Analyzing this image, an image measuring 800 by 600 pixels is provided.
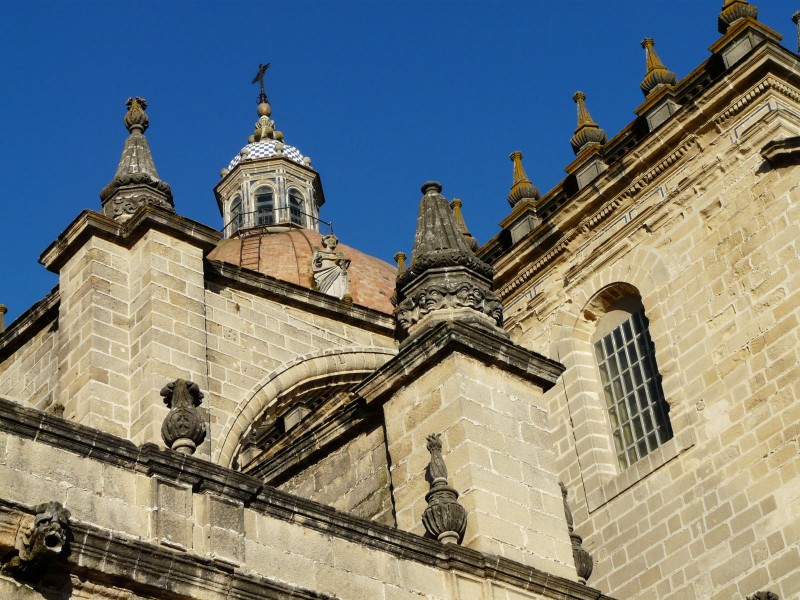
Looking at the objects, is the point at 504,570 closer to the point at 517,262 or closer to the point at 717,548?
the point at 717,548

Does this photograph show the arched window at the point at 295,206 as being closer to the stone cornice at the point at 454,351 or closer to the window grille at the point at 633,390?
the window grille at the point at 633,390

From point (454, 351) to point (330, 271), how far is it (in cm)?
2514

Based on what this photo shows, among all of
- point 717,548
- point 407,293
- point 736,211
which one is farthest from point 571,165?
point 407,293

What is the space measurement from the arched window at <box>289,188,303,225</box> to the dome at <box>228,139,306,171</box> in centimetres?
126

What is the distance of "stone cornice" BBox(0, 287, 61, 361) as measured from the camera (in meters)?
16.6

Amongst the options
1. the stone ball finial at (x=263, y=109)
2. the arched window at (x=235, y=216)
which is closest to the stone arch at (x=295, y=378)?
the arched window at (x=235, y=216)

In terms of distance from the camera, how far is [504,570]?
39.0 feet

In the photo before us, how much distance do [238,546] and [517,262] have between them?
35.7 feet

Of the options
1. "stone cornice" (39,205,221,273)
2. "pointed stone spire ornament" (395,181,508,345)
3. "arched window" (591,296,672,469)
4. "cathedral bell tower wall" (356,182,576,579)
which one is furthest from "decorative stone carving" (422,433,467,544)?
"arched window" (591,296,672,469)

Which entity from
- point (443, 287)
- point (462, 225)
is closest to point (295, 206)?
point (462, 225)

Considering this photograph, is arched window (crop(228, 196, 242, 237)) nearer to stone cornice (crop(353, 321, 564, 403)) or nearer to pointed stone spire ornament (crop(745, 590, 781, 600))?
pointed stone spire ornament (crop(745, 590, 781, 600))

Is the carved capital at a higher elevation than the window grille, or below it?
below

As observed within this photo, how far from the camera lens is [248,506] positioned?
10883mm

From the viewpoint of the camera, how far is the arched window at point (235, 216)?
153 feet
